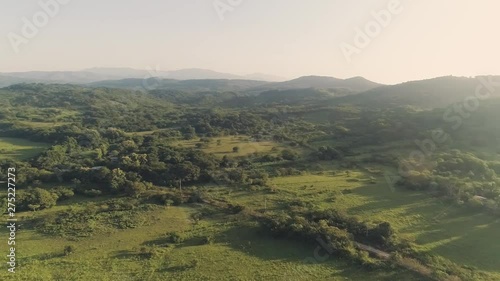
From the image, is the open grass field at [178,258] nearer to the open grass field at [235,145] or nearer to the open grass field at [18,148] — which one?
the open grass field at [235,145]

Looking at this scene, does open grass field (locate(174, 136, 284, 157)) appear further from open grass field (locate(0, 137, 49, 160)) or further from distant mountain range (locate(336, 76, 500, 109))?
distant mountain range (locate(336, 76, 500, 109))

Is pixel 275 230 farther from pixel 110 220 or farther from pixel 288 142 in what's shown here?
pixel 288 142

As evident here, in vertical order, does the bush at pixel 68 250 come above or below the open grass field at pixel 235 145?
below

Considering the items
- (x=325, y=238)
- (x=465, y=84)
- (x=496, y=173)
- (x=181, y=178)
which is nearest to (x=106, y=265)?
(x=325, y=238)

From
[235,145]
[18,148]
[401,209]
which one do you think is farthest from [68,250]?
[18,148]

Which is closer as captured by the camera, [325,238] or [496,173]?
[325,238]

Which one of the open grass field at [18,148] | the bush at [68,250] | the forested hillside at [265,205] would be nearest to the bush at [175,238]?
the forested hillside at [265,205]

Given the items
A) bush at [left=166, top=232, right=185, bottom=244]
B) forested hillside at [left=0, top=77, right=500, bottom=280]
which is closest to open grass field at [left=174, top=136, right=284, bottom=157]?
forested hillside at [left=0, top=77, right=500, bottom=280]

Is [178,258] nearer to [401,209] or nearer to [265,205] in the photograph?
[265,205]
